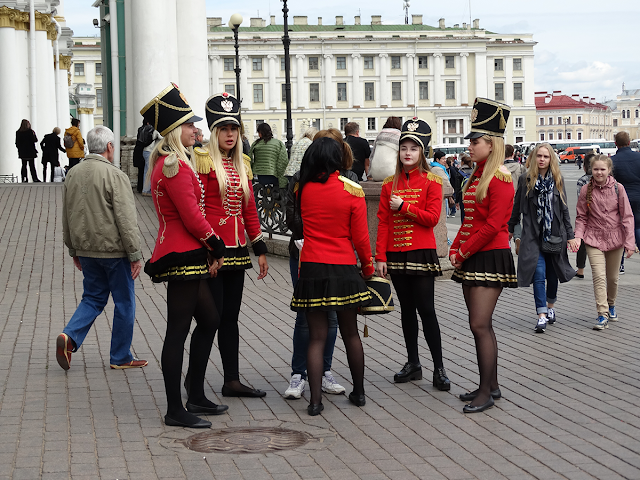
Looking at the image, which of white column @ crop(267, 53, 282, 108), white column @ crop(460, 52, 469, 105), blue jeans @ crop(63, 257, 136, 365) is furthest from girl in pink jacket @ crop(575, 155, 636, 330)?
white column @ crop(460, 52, 469, 105)

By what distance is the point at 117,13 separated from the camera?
987 inches

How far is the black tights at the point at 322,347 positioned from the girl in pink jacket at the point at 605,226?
412 centimetres

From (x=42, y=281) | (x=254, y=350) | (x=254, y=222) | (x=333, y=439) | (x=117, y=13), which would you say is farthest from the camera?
(x=117, y=13)

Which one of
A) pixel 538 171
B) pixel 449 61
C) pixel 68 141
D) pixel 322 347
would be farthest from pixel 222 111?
pixel 449 61

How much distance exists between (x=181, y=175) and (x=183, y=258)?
497 millimetres

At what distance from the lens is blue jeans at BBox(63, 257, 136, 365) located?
295 inches

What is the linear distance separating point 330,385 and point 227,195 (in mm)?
1563

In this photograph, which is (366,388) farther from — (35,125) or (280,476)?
(35,125)

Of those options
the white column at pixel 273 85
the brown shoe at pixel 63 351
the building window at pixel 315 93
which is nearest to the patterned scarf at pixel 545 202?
the brown shoe at pixel 63 351

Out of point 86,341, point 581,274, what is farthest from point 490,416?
point 581,274

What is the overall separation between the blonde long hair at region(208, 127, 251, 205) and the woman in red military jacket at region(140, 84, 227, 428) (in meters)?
0.21

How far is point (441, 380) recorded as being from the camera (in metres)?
6.83

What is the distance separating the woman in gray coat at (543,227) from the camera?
31.2 ft

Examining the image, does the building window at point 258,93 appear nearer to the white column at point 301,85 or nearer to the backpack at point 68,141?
the white column at point 301,85
